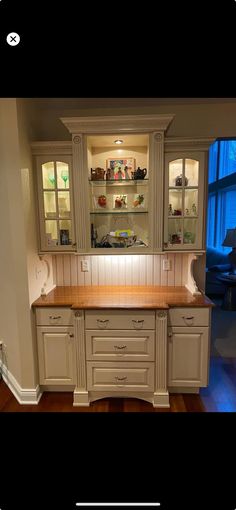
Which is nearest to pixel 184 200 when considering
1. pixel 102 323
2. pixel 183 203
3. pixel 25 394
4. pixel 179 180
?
pixel 183 203

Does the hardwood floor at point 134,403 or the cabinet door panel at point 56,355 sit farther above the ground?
the cabinet door panel at point 56,355

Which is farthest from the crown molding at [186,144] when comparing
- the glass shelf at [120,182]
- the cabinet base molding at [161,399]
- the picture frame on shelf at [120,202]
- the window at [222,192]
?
the window at [222,192]

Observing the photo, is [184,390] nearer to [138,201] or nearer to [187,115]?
[138,201]

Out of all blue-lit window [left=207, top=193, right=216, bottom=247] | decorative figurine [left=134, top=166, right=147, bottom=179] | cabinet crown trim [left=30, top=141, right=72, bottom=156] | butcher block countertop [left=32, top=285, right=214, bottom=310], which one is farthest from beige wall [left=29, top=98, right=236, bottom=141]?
blue-lit window [left=207, top=193, right=216, bottom=247]

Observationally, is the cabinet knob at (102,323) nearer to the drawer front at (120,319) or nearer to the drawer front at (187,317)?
the drawer front at (120,319)

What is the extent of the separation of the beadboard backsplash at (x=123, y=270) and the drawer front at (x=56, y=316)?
0.50m

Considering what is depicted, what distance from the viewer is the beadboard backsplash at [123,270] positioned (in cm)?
249

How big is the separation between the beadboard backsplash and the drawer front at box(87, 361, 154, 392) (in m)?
0.77

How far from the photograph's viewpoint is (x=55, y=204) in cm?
223

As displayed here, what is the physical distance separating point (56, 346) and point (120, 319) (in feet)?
1.98

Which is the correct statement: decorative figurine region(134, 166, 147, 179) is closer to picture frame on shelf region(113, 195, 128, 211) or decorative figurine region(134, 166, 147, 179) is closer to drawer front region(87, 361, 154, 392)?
picture frame on shelf region(113, 195, 128, 211)
